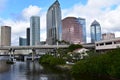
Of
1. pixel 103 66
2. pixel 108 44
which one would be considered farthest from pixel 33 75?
pixel 108 44

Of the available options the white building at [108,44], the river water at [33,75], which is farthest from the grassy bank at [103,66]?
the white building at [108,44]

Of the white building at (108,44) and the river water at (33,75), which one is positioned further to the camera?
the white building at (108,44)

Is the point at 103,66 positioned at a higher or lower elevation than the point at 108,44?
lower

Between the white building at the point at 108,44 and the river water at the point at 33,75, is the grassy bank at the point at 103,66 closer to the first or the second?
the river water at the point at 33,75

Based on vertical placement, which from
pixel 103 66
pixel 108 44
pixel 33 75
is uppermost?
pixel 108 44

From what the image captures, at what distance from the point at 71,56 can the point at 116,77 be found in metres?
88.8

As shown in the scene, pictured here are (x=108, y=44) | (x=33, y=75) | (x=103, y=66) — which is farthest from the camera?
(x=108, y=44)

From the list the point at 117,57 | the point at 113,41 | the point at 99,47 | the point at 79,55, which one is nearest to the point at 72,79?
the point at 117,57

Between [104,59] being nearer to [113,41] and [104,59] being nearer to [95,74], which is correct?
[95,74]

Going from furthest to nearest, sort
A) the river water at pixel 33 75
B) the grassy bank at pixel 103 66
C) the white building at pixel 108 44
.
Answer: the white building at pixel 108 44, the river water at pixel 33 75, the grassy bank at pixel 103 66

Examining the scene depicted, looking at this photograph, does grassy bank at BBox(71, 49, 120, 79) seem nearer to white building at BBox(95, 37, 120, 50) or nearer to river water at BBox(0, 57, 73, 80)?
river water at BBox(0, 57, 73, 80)

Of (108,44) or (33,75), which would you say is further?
(108,44)

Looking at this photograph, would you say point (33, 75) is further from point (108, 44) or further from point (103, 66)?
point (108, 44)

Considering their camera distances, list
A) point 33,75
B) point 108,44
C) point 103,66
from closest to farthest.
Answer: point 103,66, point 33,75, point 108,44
